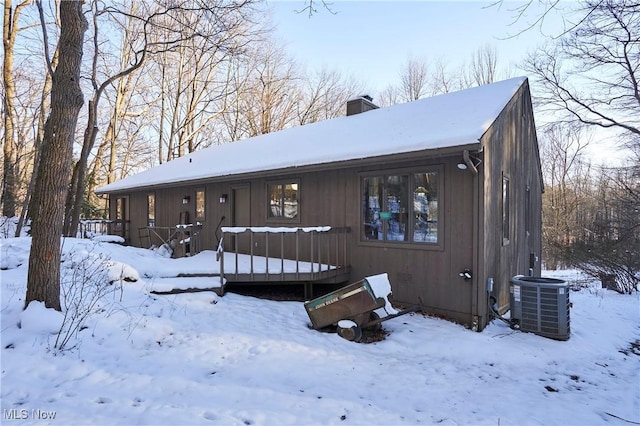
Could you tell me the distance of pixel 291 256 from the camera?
848 centimetres

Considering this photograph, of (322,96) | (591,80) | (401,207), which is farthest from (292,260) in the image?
(322,96)

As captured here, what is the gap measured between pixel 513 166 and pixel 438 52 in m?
20.6

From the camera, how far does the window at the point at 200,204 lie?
442 inches

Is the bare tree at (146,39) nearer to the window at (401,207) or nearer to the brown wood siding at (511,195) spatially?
the window at (401,207)

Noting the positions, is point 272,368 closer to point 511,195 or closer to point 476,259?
point 476,259

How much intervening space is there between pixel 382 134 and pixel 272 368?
16.7ft

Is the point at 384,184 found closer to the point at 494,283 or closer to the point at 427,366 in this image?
the point at 494,283

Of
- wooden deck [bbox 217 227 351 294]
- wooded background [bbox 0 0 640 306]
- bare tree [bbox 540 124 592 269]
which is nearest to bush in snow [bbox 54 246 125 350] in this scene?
wooded background [bbox 0 0 640 306]

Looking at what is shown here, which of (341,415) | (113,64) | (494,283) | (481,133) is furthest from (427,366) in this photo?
(113,64)

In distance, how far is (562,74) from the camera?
1534 centimetres

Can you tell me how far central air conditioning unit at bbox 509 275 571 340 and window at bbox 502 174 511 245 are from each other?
54.1 inches

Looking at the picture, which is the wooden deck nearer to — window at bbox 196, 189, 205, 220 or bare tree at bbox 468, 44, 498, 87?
window at bbox 196, 189, 205, 220

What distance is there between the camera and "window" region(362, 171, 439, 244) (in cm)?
620

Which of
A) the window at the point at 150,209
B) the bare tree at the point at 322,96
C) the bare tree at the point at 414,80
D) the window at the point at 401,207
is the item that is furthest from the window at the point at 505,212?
the bare tree at the point at 414,80
